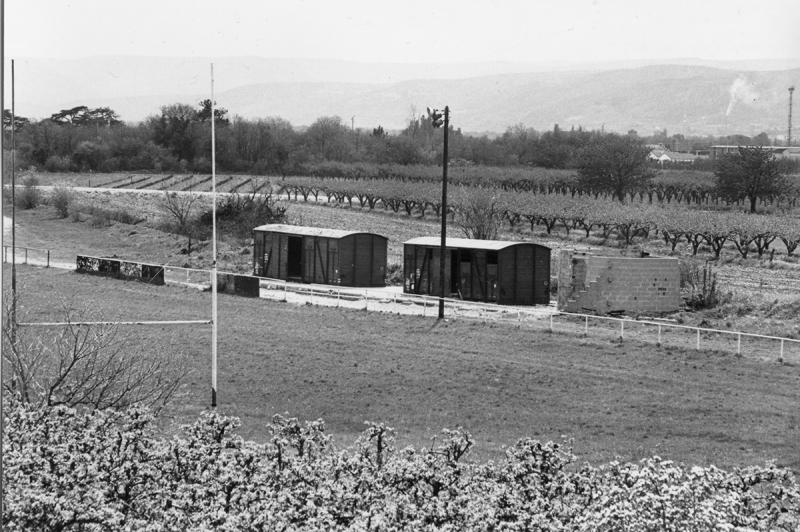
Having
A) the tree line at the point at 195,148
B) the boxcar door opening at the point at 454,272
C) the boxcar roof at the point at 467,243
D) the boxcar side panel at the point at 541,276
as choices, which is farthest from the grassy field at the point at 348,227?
the tree line at the point at 195,148

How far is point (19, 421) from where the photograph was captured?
41.0 ft

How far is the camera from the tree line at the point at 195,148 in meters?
85.9

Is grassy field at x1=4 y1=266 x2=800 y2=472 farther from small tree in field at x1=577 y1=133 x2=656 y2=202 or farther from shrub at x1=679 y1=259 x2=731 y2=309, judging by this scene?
small tree in field at x1=577 y1=133 x2=656 y2=202

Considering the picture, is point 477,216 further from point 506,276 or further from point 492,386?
point 492,386

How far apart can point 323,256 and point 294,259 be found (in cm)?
193

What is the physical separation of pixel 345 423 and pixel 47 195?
46.0 metres

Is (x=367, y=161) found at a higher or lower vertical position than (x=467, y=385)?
higher

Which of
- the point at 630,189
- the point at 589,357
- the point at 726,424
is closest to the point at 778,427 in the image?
the point at 726,424

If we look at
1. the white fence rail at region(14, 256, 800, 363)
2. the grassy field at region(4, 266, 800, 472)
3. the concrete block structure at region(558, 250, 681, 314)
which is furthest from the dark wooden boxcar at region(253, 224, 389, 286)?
the concrete block structure at region(558, 250, 681, 314)

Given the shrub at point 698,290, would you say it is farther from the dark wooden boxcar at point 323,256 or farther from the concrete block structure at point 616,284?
the dark wooden boxcar at point 323,256

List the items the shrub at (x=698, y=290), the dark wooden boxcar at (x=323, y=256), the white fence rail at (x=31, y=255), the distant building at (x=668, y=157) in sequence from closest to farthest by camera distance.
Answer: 1. the shrub at (x=698, y=290)
2. the dark wooden boxcar at (x=323, y=256)
3. the white fence rail at (x=31, y=255)
4. the distant building at (x=668, y=157)

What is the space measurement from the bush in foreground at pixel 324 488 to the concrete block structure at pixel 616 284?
1548 cm

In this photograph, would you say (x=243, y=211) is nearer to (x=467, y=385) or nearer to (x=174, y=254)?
(x=174, y=254)

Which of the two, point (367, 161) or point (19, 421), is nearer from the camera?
point (19, 421)
